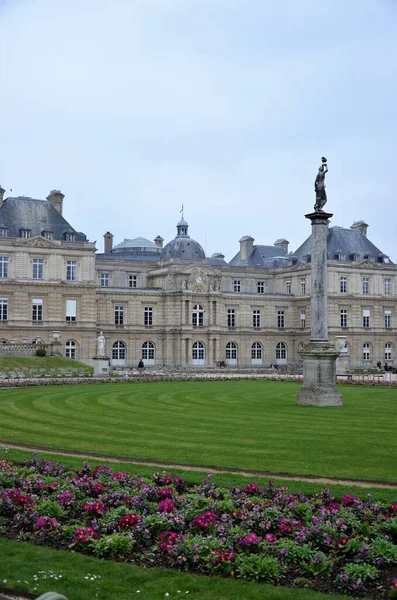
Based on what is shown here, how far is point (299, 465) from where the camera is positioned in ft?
55.7

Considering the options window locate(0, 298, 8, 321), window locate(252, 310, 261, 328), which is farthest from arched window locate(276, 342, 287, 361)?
window locate(0, 298, 8, 321)

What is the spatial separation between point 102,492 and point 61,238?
5930cm

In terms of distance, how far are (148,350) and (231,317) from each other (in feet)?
34.2

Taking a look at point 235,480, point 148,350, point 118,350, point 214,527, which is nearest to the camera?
point 214,527

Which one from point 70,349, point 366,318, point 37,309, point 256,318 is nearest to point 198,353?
point 256,318

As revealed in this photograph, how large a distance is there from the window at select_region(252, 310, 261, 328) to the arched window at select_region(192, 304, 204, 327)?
777 cm

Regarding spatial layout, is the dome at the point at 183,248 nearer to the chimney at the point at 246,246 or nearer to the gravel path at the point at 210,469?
the chimney at the point at 246,246

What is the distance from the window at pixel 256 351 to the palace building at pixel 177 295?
0.11 meters

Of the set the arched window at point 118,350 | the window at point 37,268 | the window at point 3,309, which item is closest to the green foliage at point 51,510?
the window at point 3,309

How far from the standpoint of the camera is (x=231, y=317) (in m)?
81.9

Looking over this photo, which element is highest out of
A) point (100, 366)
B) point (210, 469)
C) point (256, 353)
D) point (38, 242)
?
point (38, 242)

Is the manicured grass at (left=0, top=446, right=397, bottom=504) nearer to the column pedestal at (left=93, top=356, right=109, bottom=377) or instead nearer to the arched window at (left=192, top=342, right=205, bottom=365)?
the column pedestal at (left=93, top=356, right=109, bottom=377)

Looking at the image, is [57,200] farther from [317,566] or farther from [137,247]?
[317,566]

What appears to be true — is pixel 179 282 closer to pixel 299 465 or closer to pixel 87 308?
pixel 87 308
